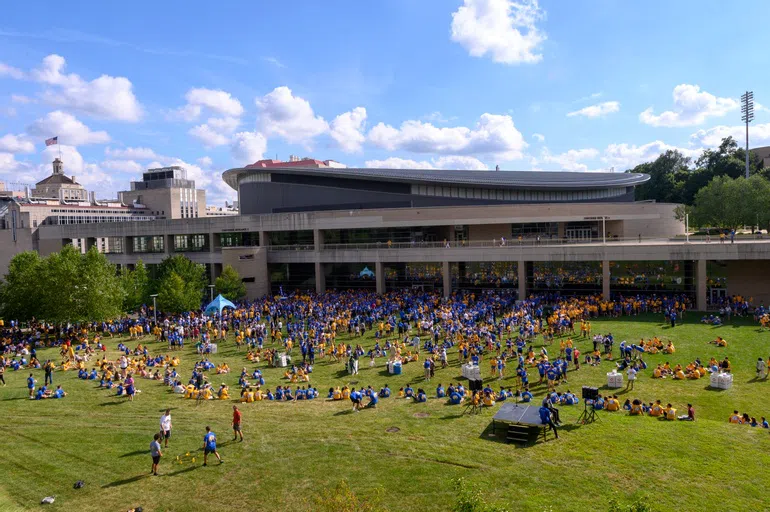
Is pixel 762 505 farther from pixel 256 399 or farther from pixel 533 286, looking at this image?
pixel 533 286

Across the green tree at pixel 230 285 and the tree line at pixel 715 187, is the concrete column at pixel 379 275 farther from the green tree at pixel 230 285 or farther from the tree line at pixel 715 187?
the tree line at pixel 715 187

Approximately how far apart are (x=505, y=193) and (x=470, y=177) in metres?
4.14

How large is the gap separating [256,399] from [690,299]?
29.3 meters

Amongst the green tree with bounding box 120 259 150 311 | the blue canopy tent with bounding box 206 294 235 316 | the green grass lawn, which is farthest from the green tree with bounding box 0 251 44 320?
the green grass lawn

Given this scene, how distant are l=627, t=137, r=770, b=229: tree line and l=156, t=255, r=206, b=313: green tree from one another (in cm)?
4289

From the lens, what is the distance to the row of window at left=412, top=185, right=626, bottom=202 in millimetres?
54719

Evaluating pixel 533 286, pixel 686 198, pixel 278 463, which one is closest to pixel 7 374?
pixel 278 463

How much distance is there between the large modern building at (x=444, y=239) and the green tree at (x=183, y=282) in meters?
5.38

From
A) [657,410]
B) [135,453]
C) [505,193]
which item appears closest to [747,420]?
[657,410]

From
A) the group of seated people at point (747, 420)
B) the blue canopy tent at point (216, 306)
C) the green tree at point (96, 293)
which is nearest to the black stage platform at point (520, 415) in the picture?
the group of seated people at point (747, 420)

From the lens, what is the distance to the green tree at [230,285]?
43281 millimetres

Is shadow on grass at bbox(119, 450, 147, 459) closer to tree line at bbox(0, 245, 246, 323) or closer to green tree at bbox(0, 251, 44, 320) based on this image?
tree line at bbox(0, 245, 246, 323)

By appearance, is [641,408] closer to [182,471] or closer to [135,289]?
[182,471]

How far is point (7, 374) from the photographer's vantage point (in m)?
25.3
